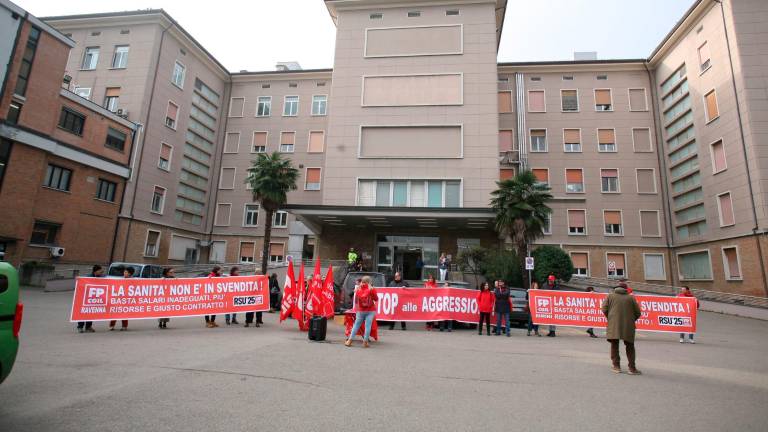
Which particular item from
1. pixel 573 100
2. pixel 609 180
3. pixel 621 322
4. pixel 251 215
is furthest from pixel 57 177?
pixel 609 180

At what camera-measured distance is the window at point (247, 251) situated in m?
36.9

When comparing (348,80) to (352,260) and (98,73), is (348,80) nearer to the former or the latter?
(352,260)

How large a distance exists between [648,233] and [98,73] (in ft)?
152

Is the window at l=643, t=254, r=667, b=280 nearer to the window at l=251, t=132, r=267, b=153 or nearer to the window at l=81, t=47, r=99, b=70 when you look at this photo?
the window at l=251, t=132, r=267, b=153

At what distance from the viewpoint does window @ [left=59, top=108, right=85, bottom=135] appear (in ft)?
83.2

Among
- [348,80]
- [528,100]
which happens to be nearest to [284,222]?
[348,80]

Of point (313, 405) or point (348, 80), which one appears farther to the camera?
point (348, 80)

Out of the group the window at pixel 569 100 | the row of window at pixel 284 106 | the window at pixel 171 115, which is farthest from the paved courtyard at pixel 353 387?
the row of window at pixel 284 106

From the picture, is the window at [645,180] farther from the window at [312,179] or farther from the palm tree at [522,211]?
the window at [312,179]

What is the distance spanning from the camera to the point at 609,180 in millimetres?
33656

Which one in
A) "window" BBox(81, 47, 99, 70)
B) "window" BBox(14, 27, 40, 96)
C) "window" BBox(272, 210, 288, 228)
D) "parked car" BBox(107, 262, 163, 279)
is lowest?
"parked car" BBox(107, 262, 163, 279)

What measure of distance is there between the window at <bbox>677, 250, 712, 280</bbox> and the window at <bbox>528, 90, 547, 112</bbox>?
1595 centimetres

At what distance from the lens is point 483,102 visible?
28.8 meters

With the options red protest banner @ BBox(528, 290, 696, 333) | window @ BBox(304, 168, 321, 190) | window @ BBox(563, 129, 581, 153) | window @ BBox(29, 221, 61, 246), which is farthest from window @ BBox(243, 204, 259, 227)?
red protest banner @ BBox(528, 290, 696, 333)
